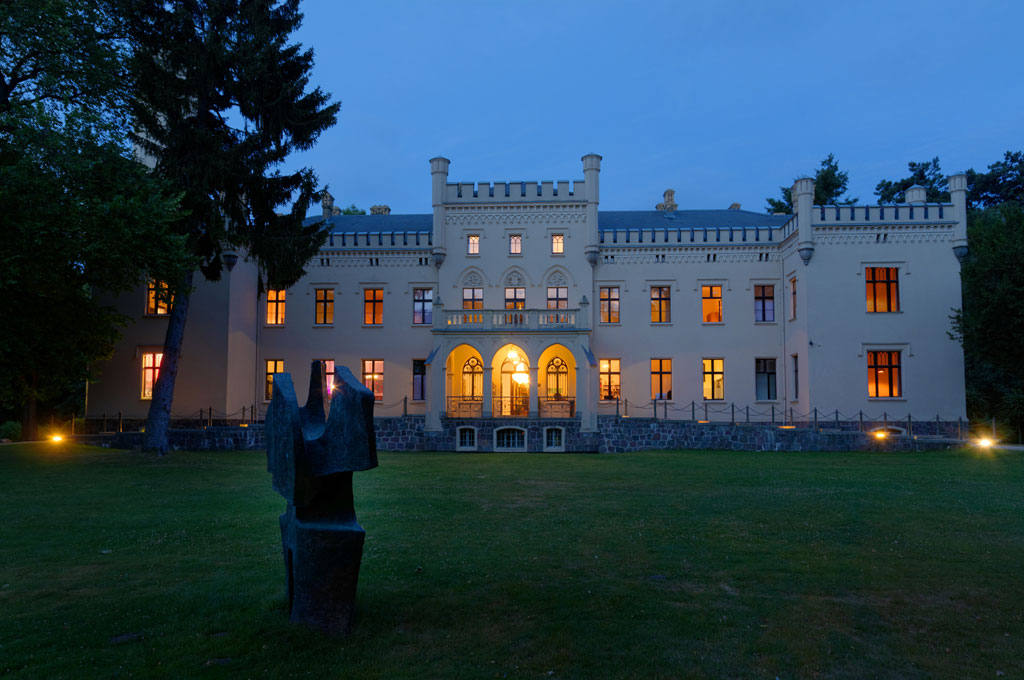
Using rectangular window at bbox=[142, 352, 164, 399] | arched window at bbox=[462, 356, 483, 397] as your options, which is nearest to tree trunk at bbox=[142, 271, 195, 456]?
rectangular window at bbox=[142, 352, 164, 399]

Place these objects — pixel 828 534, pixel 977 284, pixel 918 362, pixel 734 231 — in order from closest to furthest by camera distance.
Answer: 1. pixel 828 534
2. pixel 977 284
3. pixel 918 362
4. pixel 734 231

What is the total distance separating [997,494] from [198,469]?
17.3 m

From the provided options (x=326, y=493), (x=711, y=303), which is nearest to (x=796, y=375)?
(x=711, y=303)

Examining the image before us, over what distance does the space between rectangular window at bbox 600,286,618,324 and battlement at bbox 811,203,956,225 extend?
8.29 meters

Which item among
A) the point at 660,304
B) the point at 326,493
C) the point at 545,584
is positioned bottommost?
the point at 545,584

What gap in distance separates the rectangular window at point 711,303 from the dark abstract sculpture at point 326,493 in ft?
85.6

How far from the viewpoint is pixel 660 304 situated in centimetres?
3034

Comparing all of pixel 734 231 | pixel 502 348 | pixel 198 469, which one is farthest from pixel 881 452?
pixel 198 469

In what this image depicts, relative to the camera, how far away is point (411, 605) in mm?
6383

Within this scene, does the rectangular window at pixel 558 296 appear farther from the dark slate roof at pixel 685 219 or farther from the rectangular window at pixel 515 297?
the dark slate roof at pixel 685 219

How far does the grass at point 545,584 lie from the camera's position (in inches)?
204

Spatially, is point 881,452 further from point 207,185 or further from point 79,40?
point 79,40

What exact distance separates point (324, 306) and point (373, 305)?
7.00 feet

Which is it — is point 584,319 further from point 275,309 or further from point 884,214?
point 275,309
